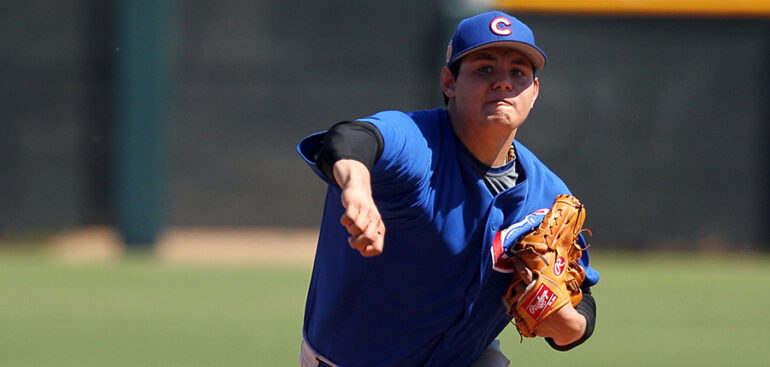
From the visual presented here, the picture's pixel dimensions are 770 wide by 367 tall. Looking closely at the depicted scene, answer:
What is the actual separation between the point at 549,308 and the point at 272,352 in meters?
3.28

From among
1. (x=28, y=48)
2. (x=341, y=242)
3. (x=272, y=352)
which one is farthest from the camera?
(x=28, y=48)

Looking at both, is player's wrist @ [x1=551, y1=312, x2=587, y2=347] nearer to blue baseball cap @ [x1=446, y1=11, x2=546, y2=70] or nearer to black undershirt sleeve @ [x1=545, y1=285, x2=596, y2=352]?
black undershirt sleeve @ [x1=545, y1=285, x2=596, y2=352]

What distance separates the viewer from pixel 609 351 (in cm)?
671

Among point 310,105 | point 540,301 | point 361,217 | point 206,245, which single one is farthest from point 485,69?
point 206,245

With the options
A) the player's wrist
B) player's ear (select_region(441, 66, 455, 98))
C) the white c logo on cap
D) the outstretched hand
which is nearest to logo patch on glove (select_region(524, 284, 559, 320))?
the player's wrist

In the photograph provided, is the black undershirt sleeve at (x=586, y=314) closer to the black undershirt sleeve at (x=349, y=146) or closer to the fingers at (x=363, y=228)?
the black undershirt sleeve at (x=349, y=146)

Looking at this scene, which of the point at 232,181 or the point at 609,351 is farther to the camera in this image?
the point at 232,181

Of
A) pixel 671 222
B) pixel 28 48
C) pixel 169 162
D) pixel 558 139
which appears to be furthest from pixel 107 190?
pixel 671 222

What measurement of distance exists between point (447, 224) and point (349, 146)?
0.59m

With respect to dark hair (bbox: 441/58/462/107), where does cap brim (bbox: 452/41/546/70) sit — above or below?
above

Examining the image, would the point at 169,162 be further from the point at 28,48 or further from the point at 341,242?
the point at 341,242

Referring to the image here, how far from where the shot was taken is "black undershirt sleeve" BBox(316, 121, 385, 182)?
9.31 feet

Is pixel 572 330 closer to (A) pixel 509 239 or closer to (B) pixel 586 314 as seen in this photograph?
(B) pixel 586 314

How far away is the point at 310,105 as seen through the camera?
11.7 m
